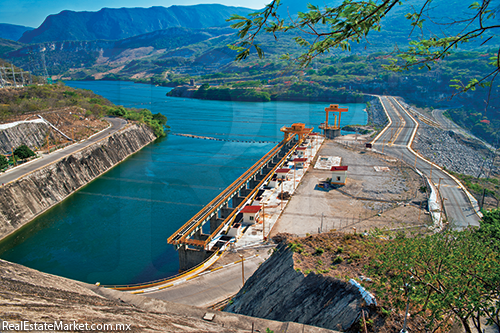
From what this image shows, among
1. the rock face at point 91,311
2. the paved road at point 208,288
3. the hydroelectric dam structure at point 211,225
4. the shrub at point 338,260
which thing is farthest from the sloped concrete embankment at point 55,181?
the shrub at point 338,260

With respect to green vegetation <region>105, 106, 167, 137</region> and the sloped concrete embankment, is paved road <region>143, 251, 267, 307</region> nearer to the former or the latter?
the sloped concrete embankment

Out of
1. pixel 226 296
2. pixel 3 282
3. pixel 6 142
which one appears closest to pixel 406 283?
pixel 3 282

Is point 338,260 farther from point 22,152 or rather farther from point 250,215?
point 22,152

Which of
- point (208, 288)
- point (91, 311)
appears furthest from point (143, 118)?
point (91, 311)

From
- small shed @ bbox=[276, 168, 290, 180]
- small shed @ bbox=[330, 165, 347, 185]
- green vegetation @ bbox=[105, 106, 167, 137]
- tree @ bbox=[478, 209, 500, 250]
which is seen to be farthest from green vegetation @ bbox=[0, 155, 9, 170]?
tree @ bbox=[478, 209, 500, 250]

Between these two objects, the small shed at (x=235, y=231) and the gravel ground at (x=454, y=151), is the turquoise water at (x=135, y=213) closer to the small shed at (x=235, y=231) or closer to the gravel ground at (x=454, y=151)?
the small shed at (x=235, y=231)

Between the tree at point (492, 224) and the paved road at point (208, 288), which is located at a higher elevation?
the tree at point (492, 224)

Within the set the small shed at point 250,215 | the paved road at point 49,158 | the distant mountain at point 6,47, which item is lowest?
the small shed at point 250,215
